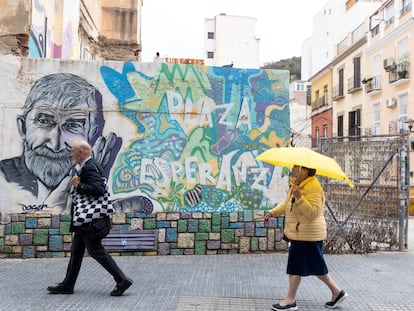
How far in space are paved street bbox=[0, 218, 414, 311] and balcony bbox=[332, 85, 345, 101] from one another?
76.4 feet

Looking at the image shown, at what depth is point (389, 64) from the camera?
23062 mm

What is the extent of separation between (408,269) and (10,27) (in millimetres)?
6685

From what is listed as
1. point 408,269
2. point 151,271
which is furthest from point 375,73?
point 151,271

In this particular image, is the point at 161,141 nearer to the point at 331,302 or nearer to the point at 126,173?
the point at 126,173

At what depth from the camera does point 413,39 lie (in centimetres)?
2153

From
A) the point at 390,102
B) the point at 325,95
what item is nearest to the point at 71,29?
the point at 390,102

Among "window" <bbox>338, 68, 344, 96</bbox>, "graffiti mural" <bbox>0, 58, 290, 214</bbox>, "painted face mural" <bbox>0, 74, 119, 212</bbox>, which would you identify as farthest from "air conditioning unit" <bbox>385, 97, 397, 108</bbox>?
"painted face mural" <bbox>0, 74, 119, 212</bbox>

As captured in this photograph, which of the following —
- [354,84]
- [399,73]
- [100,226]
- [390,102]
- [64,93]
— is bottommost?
[100,226]

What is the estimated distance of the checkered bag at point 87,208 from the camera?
484 cm

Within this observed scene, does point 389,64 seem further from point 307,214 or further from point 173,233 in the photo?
point 307,214

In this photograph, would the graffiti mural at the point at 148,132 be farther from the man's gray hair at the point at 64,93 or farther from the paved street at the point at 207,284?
the paved street at the point at 207,284

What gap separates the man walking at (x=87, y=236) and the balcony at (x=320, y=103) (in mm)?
28837

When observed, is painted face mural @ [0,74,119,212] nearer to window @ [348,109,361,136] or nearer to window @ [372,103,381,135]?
window @ [372,103,381,135]

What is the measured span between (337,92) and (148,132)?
82.1ft
